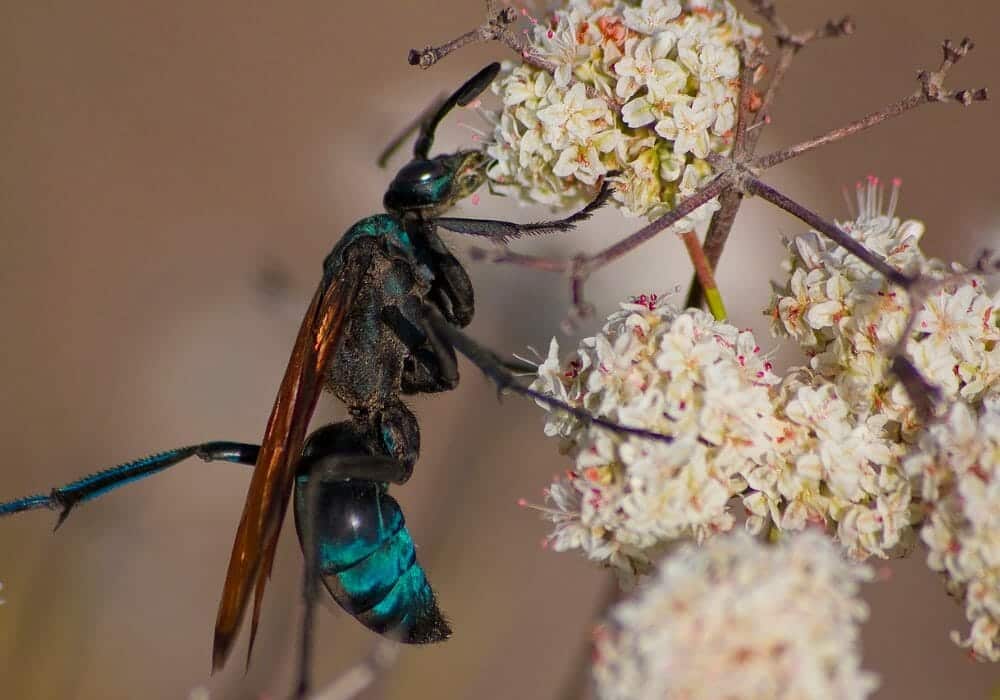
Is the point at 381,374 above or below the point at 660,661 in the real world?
above

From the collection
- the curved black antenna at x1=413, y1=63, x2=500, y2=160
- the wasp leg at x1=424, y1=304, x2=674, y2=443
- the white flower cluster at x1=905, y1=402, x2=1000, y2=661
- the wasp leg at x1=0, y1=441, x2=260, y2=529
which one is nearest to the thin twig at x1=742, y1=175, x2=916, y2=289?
the white flower cluster at x1=905, y1=402, x2=1000, y2=661

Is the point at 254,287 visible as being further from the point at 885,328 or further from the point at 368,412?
the point at 885,328

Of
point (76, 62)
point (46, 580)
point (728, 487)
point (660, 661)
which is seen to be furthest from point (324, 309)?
point (76, 62)

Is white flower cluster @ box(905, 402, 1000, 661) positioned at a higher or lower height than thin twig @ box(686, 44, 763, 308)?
lower

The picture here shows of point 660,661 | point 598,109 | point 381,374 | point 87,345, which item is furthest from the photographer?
point 87,345

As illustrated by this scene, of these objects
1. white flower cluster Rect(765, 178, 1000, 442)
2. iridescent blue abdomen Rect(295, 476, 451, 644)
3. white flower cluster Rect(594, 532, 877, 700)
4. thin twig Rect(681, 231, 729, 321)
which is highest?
thin twig Rect(681, 231, 729, 321)

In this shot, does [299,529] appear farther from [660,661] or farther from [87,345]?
[87,345]

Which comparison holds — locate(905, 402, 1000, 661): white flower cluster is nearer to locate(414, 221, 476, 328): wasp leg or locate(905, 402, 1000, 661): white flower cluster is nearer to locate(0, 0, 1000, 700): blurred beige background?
locate(414, 221, 476, 328): wasp leg

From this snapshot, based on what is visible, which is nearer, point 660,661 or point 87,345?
point 660,661
